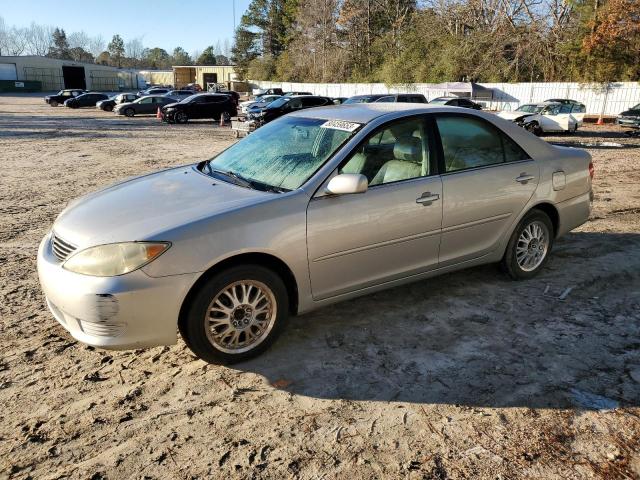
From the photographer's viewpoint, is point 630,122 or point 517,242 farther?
point 630,122

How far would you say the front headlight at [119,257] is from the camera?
3023 millimetres

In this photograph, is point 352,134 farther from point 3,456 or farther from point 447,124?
point 3,456

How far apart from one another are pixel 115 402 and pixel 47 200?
6773mm

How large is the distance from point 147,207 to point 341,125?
62.8 inches

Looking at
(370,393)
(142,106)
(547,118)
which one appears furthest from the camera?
(142,106)

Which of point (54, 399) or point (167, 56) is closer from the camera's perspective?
Answer: point (54, 399)

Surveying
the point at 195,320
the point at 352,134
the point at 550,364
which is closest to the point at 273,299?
the point at 195,320

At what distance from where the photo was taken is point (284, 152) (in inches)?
162

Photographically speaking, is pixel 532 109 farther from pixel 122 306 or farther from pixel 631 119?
pixel 122 306

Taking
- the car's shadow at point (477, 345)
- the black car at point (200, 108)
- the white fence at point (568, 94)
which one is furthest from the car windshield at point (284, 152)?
the white fence at point (568, 94)

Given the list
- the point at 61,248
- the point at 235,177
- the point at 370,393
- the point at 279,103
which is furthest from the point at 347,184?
the point at 279,103

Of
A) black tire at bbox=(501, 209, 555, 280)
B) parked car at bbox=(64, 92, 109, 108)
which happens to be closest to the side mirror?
black tire at bbox=(501, 209, 555, 280)

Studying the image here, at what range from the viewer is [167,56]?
571 ft

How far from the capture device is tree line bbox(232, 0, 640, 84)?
31750mm
